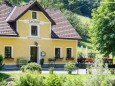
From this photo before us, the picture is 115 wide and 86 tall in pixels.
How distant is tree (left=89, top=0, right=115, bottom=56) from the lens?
3691 centimetres

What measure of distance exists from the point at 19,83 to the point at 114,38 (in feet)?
67.2

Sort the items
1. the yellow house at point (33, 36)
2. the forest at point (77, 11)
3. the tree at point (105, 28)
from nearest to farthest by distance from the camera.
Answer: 1. the tree at point (105, 28)
2. the yellow house at point (33, 36)
3. the forest at point (77, 11)

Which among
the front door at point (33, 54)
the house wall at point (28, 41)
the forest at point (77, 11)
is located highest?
the forest at point (77, 11)

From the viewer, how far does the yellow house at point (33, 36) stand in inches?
1544

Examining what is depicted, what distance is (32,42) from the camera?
1592 inches

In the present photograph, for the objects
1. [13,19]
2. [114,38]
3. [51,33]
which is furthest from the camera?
[51,33]

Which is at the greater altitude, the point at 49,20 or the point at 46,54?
the point at 49,20

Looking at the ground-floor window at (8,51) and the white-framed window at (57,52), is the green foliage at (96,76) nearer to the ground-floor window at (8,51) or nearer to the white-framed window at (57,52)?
the ground-floor window at (8,51)

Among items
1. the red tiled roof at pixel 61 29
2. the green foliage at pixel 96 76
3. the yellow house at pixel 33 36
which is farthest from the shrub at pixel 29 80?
the red tiled roof at pixel 61 29

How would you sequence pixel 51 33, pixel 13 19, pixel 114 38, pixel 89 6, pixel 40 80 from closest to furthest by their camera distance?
pixel 40 80, pixel 114 38, pixel 13 19, pixel 51 33, pixel 89 6

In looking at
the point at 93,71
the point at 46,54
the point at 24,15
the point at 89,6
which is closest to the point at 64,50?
the point at 46,54

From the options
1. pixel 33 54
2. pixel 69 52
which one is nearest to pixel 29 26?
pixel 33 54

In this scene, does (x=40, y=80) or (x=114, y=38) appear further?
Result: (x=114, y=38)

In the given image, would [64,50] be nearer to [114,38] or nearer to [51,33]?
[51,33]
